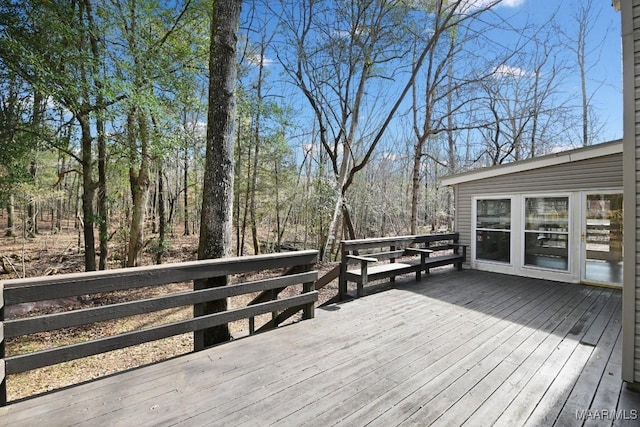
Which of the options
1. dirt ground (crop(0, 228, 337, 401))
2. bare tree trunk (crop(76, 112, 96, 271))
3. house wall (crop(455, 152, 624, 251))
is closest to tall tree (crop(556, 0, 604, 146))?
house wall (crop(455, 152, 624, 251))

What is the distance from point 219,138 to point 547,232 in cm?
630

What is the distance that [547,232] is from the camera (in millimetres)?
5688

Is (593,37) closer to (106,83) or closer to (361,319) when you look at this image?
(361,319)

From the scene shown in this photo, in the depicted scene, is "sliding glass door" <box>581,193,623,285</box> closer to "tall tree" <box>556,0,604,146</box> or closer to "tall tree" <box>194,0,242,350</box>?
"tall tree" <box>194,0,242,350</box>

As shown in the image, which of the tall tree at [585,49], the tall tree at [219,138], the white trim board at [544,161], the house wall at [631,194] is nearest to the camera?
the house wall at [631,194]

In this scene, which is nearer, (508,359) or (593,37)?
(508,359)

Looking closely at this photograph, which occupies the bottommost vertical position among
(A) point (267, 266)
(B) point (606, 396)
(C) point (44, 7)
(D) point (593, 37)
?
(B) point (606, 396)

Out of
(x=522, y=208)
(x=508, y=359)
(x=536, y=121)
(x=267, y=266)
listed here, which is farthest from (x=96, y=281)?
(x=536, y=121)

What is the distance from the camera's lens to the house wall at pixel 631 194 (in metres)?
2.09

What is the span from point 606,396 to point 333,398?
6.32 ft

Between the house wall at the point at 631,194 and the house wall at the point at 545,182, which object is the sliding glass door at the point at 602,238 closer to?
the house wall at the point at 545,182

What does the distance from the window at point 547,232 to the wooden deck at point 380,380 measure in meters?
2.34

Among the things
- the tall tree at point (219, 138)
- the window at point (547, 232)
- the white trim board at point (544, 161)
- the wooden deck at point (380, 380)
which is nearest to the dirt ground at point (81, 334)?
the tall tree at point (219, 138)

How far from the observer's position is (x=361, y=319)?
10.9 ft
